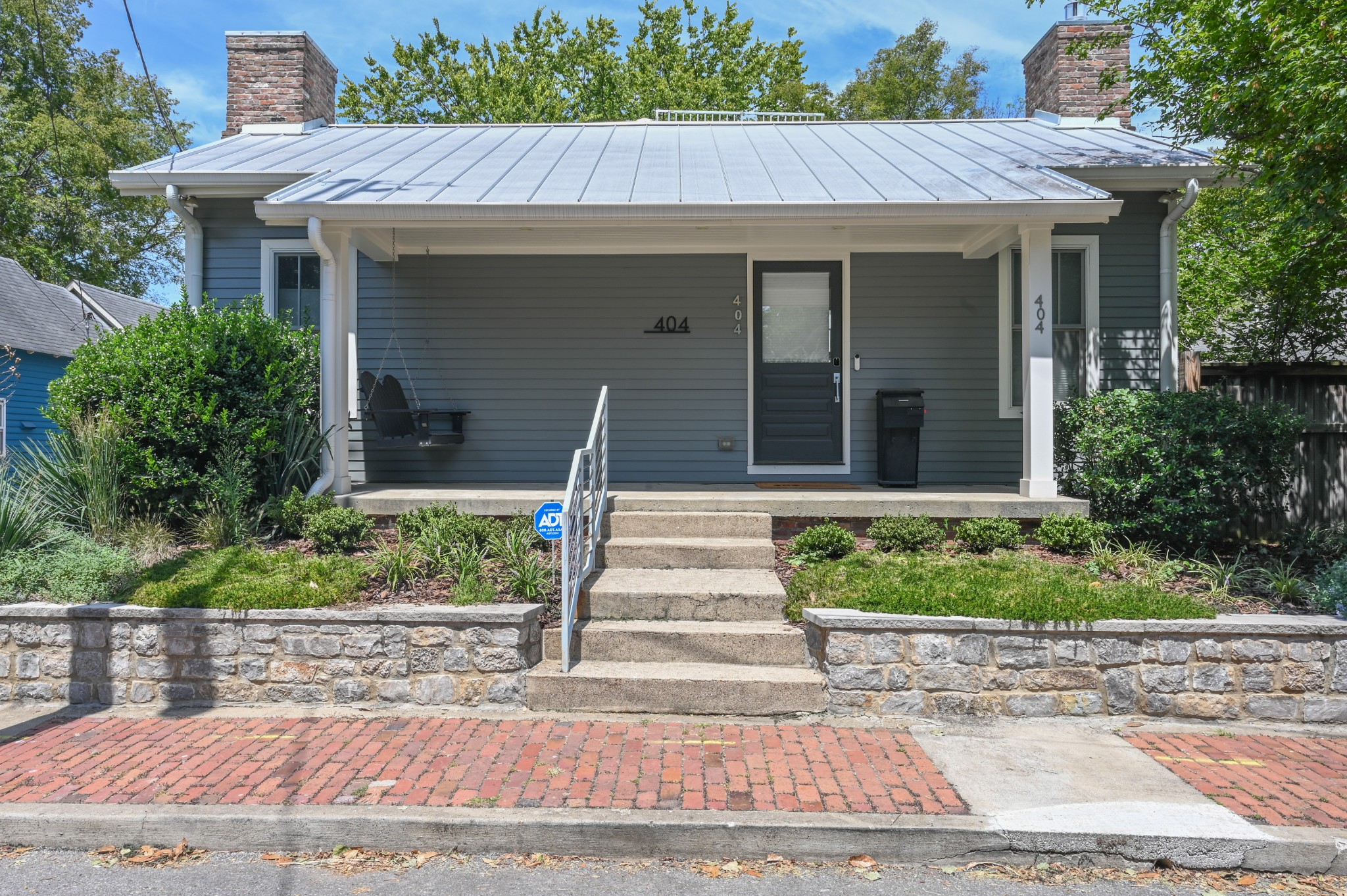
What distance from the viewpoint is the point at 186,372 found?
19.1ft

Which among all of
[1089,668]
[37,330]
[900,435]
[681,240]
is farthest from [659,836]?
[37,330]

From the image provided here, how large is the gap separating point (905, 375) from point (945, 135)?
3023mm

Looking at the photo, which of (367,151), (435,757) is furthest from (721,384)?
(435,757)

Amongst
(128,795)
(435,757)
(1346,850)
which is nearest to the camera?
(1346,850)

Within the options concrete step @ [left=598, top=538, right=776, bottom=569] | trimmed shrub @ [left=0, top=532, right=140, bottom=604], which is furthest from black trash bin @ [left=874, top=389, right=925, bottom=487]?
trimmed shrub @ [left=0, top=532, right=140, bottom=604]

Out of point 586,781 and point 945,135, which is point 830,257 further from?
point 586,781

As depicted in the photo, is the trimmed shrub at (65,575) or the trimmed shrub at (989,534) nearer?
the trimmed shrub at (65,575)

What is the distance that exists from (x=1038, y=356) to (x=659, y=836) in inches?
193

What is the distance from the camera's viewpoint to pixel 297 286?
815 cm

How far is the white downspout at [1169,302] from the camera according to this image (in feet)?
24.9

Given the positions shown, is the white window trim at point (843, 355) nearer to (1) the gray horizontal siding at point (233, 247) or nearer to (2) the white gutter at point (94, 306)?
(1) the gray horizontal siding at point (233, 247)

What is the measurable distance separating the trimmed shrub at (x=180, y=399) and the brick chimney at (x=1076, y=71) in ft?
27.4

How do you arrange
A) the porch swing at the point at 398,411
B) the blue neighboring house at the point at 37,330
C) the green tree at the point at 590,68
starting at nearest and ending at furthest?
the porch swing at the point at 398,411, the blue neighboring house at the point at 37,330, the green tree at the point at 590,68

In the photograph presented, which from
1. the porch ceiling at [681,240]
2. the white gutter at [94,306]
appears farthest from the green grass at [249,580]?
the white gutter at [94,306]
